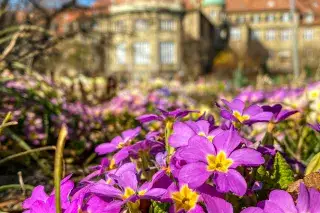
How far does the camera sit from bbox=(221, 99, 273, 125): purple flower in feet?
3.17

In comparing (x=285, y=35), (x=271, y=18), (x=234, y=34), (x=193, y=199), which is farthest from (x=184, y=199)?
(x=271, y=18)

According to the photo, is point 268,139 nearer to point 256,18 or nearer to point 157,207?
point 157,207

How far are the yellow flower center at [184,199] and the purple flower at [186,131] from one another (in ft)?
0.34

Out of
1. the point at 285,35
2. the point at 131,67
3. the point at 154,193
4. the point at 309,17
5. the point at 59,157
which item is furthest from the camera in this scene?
the point at 285,35

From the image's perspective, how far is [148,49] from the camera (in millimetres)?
57000

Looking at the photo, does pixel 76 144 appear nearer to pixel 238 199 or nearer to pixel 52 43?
pixel 52 43

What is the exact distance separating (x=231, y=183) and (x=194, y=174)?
0.06 m

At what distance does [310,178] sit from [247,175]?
129 mm

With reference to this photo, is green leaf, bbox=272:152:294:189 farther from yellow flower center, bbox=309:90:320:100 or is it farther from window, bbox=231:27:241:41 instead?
window, bbox=231:27:241:41

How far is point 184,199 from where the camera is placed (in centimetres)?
85

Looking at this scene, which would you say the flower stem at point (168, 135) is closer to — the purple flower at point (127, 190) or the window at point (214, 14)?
the purple flower at point (127, 190)

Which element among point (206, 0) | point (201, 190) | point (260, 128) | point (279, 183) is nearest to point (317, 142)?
point (260, 128)

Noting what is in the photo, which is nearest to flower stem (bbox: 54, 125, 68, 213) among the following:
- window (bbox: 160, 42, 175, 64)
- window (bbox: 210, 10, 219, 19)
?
window (bbox: 160, 42, 175, 64)

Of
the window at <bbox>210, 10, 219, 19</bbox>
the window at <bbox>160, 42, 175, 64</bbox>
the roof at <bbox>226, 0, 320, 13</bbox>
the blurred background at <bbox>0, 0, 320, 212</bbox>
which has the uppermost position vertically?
the roof at <bbox>226, 0, 320, 13</bbox>
